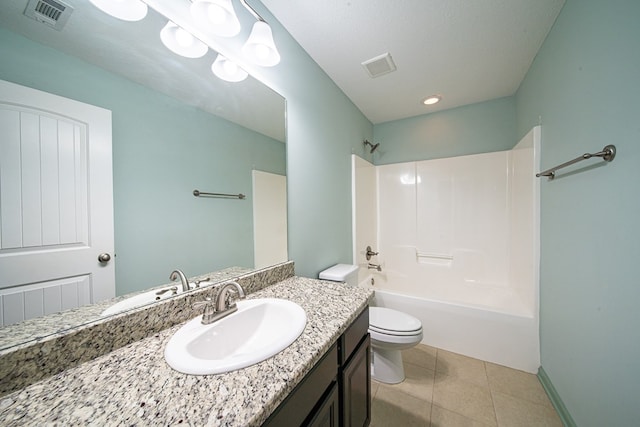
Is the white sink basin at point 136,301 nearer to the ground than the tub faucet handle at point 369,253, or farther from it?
farther from it

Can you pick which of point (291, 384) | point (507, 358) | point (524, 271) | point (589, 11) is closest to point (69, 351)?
point (291, 384)

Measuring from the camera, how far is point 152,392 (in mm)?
480

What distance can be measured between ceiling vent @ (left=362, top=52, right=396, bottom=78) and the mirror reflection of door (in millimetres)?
1701

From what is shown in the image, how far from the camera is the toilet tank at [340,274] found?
5.32 feet

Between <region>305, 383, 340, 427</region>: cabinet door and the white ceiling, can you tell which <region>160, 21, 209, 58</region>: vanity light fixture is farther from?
<region>305, 383, 340, 427</region>: cabinet door

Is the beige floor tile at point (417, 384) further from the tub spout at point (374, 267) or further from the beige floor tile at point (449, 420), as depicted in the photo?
the tub spout at point (374, 267)

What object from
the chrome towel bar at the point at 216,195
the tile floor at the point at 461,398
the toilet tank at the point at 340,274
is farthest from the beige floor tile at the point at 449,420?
the chrome towel bar at the point at 216,195

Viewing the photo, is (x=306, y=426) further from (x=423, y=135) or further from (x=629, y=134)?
(x=423, y=135)

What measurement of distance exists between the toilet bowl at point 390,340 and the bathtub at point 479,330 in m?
0.44

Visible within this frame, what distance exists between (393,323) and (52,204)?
70.0 inches

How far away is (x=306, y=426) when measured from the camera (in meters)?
0.64

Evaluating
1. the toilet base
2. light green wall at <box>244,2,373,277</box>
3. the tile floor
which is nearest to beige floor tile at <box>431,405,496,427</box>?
the tile floor

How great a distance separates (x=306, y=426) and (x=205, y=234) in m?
0.80

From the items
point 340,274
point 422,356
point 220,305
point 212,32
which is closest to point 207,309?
point 220,305
